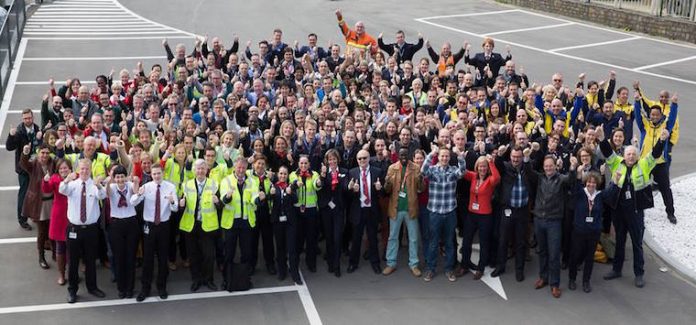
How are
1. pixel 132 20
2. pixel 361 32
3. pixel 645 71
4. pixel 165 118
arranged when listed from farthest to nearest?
pixel 132 20 < pixel 645 71 < pixel 361 32 < pixel 165 118

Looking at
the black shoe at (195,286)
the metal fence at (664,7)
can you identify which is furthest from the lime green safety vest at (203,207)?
the metal fence at (664,7)

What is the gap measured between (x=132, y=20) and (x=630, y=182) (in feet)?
81.5

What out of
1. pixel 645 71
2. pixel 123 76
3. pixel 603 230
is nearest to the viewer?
pixel 603 230

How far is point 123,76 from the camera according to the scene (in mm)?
14797

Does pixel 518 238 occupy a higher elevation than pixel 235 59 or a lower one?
lower

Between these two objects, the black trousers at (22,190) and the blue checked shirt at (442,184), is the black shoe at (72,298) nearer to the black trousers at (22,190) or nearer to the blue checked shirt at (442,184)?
the black trousers at (22,190)

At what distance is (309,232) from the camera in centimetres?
1132

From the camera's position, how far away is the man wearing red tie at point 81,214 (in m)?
10.2

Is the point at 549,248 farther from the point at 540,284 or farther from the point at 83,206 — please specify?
the point at 83,206

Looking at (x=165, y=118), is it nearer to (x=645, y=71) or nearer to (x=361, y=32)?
(x=361, y=32)

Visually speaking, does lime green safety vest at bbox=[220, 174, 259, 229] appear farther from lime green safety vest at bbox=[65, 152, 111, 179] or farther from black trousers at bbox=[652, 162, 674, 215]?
black trousers at bbox=[652, 162, 674, 215]

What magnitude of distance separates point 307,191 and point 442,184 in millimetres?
1922

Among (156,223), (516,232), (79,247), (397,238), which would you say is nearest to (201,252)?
(156,223)

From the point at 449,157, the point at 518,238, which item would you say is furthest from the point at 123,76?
the point at 518,238
